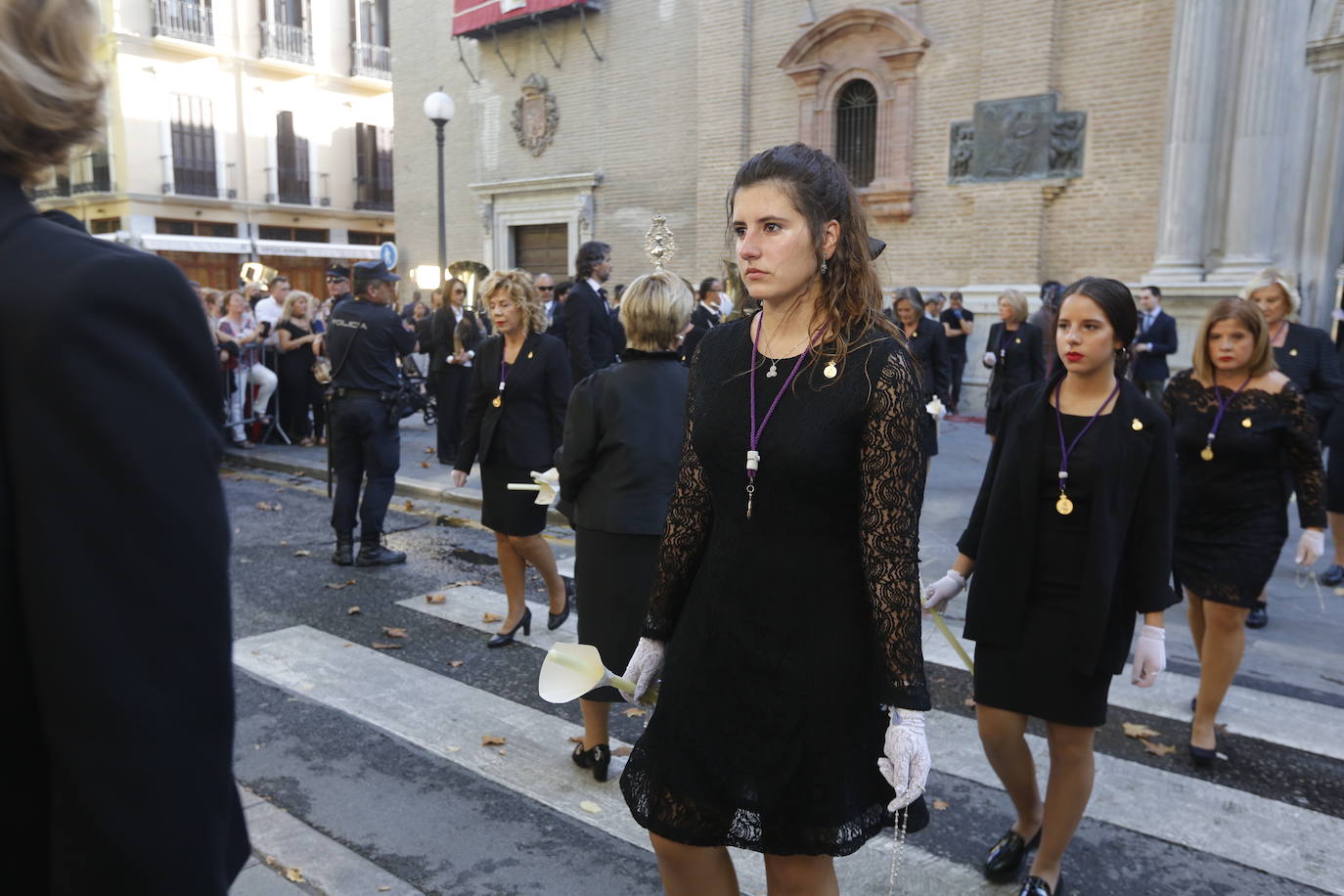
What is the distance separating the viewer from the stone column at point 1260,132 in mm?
13297

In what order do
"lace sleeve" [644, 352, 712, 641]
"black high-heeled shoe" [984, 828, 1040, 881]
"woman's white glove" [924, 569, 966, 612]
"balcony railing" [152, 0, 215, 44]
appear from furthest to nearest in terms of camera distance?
"balcony railing" [152, 0, 215, 44] < "black high-heeled shoe" [984, 828, 1040, 881] < "woman's white glove" [924, 569, 966, 612] < "lace sleeve" [644, 352, 712, 641]

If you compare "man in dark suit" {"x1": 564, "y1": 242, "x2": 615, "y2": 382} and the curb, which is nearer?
the curb

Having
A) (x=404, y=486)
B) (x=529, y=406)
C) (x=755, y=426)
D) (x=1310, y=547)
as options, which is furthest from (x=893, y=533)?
(x=404, y=486)

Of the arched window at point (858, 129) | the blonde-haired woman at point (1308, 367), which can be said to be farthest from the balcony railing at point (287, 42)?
the blonde-haired woman at point (1308, 367)

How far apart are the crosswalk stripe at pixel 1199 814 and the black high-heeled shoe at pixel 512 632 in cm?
238

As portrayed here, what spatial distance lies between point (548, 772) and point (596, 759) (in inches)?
9.0

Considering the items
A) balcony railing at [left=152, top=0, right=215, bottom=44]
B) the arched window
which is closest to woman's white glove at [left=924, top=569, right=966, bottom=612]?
the arched window

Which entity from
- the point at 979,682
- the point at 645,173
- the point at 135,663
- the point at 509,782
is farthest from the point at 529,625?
the point at 645,173

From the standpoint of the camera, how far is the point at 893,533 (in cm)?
217

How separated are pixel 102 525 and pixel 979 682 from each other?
113 inches

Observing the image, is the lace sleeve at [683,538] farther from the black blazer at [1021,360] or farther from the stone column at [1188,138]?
the stone column at [1188,138]

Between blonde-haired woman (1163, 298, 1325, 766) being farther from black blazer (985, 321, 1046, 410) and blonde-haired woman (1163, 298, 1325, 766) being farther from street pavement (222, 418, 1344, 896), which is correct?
black blazer (985, 321, 1046, 410)

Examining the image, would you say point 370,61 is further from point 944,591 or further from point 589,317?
point 944,591

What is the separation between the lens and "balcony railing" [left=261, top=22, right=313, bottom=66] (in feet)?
115
